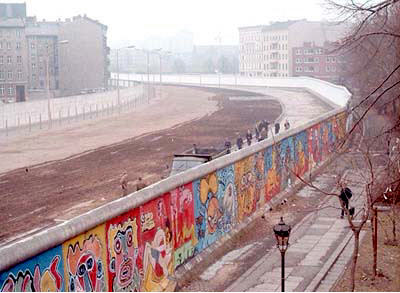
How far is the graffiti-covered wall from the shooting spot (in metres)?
13.2

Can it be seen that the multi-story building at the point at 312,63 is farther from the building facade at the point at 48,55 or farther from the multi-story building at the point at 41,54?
the multi-story building at the point at 41,54

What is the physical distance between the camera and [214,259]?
66.3ft

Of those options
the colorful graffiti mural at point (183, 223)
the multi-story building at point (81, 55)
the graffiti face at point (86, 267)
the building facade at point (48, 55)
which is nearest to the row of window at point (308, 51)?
the building facade at point (48, 55)

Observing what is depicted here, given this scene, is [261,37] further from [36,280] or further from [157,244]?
[36,280]

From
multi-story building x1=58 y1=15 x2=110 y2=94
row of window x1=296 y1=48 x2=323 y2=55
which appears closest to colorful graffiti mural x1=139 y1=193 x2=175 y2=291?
multi-story building x1=58 y1=15 x2=110 y2=94

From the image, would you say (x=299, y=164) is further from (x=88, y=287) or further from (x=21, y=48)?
(x=21, y=48)

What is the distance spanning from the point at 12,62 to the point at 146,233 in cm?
7240

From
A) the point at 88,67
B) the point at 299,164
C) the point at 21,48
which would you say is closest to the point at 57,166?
the point at 299,164

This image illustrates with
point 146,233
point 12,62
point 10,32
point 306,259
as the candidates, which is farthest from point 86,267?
point 10,32

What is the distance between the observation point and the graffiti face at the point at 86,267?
13672 mm

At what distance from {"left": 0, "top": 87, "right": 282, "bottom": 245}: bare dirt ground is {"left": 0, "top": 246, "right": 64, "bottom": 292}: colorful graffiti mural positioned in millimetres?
10735

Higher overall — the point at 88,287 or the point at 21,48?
the point at 21,48

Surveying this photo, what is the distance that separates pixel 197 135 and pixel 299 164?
2237 cm

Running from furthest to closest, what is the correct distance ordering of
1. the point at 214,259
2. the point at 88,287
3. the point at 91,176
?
the point at 91,176 < the point at 214,259 < the point at 88,287
